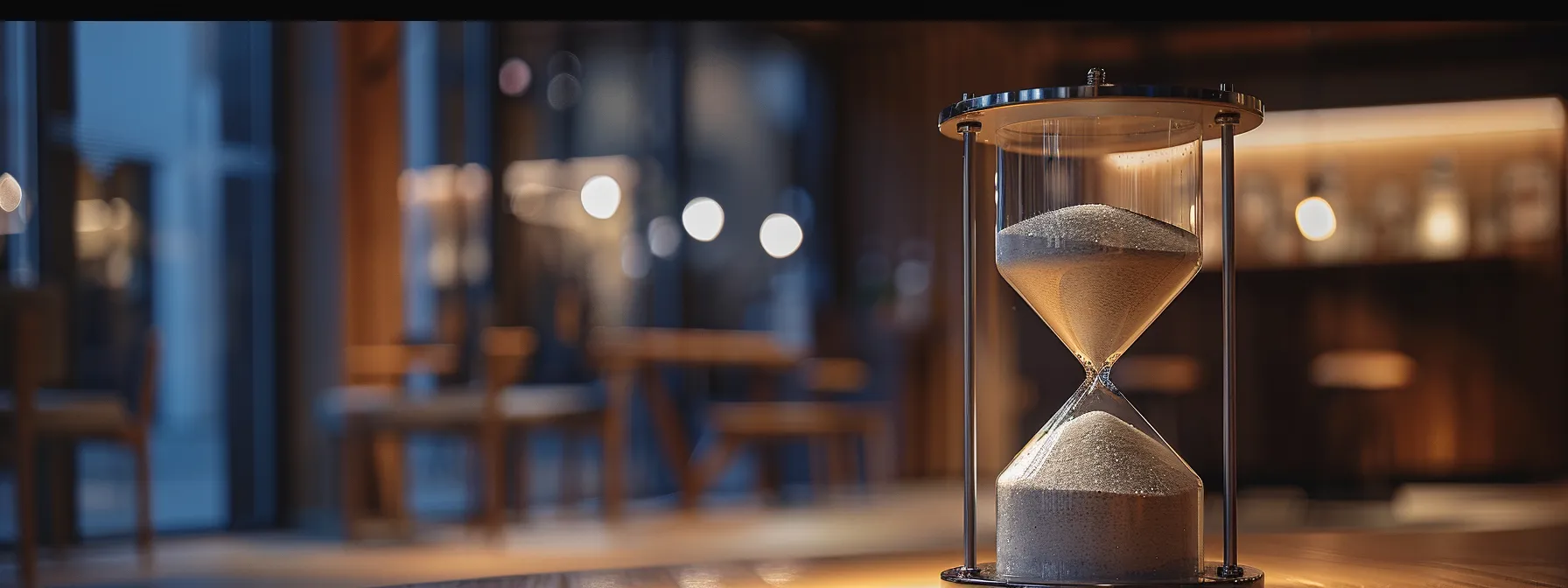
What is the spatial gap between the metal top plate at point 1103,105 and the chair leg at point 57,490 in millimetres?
4893

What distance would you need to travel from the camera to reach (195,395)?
571cm

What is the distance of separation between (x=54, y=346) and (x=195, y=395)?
151cm

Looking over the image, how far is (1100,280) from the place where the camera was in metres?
0.87

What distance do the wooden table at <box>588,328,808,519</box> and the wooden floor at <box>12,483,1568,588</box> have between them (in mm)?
222

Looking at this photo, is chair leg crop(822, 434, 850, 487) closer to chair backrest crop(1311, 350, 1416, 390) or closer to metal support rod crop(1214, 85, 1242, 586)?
chair backrest crop(1311, 350, 1416, 390)

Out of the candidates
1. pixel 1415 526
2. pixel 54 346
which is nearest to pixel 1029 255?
pixel 54 346

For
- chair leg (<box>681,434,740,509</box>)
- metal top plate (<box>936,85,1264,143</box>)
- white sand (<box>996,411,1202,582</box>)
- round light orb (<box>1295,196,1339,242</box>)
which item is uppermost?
round light orb (<box>1295,196,1339,242</box>)

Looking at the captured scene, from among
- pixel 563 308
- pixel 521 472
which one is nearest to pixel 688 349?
pixel 521 472

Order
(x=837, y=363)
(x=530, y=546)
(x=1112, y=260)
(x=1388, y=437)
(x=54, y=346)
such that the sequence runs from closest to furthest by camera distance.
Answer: (x=1112, y=260) < (x=54, y=346) < (x=530, y=546) < (x=1388, y=437) < (x=837, y=363)

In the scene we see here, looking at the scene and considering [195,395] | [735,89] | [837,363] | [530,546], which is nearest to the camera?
[530,546]

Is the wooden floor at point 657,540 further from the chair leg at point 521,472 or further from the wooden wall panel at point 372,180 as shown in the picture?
the wooden wall panel at point 372,180

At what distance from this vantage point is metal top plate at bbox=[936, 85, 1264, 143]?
87 cm

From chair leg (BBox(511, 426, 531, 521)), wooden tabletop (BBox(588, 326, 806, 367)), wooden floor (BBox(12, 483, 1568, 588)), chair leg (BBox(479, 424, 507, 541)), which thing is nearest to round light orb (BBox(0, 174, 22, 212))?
wooden floor (BBox(12, 483, 1568, 588))

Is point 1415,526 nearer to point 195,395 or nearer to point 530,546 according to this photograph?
point 530,546
